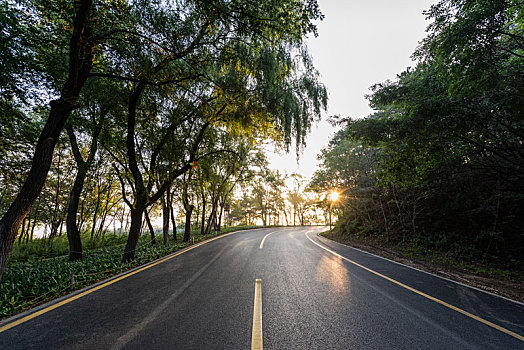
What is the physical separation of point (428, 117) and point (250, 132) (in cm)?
578

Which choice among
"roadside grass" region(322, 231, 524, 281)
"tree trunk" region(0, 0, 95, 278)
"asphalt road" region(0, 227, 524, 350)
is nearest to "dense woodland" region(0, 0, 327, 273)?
"tree trunk" region(0, 0, 95, 278)

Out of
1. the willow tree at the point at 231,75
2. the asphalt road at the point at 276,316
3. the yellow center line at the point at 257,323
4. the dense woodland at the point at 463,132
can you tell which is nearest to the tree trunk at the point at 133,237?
the willow tree at the point at 231,75

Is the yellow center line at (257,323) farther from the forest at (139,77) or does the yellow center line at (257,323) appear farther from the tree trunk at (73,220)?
the tree trunk at (73,220)

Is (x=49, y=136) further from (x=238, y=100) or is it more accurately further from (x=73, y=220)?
(x=73, y=220)

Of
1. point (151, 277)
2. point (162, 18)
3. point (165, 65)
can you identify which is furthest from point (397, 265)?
point (162, 18)

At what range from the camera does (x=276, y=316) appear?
3.34 meters

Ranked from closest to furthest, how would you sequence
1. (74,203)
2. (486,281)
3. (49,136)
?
(49,136)
(486,281)
(74,203)

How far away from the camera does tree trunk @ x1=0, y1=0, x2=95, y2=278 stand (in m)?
4.36

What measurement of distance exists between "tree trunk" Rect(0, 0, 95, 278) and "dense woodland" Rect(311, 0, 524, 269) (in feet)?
29.6

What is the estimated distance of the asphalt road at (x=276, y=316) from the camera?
266 centimetres

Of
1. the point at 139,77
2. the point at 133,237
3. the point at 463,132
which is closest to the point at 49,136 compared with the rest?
the point at 139,77

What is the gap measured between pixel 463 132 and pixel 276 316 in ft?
25.4

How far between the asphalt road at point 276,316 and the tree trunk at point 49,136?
6.62 feet

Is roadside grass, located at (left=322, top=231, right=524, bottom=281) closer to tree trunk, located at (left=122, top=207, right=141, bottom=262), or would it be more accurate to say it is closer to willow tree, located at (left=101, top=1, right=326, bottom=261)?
willow tree, located at (left=101, top=1, right=326, bottom=261)
